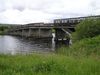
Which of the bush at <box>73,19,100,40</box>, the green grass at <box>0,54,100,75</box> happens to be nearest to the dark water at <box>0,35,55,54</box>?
the bush at <box>73,19,100,40</box>

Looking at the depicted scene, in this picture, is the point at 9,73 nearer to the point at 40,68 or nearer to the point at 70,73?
the point at 40,68

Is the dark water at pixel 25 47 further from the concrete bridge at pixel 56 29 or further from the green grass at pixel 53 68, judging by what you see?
the green grass at pixel 53 68

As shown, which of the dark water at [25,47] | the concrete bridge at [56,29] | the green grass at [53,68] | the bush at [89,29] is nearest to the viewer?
the green grass at [53,68]

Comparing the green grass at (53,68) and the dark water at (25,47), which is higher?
the green grass at (53,68)

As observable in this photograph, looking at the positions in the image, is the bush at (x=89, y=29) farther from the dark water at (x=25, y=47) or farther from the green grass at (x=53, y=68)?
the green grass at (x=53, y=68)

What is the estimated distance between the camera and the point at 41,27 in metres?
85.0

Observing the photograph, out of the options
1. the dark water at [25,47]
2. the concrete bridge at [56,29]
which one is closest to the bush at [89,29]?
the dark water at [25,47]

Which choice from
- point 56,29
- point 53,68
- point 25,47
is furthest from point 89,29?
point 56,29

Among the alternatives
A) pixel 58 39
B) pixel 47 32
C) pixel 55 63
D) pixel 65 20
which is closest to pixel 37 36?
pixel 47 32

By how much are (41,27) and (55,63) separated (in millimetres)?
71593

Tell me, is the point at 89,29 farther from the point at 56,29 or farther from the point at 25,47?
the point at 56,29

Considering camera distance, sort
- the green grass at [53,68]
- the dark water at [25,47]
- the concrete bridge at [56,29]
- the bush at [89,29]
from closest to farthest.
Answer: the green grass at [53,68] → the bush at [89,29] → the dark water at [25,47] → the concrete bridge at [56,29]

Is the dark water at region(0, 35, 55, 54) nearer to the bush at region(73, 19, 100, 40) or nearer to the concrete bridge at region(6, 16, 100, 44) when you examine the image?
the concrete bridge at region(6, 16, 100, 44)

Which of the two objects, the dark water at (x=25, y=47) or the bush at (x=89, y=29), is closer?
the bush at (x=89, y=29)
